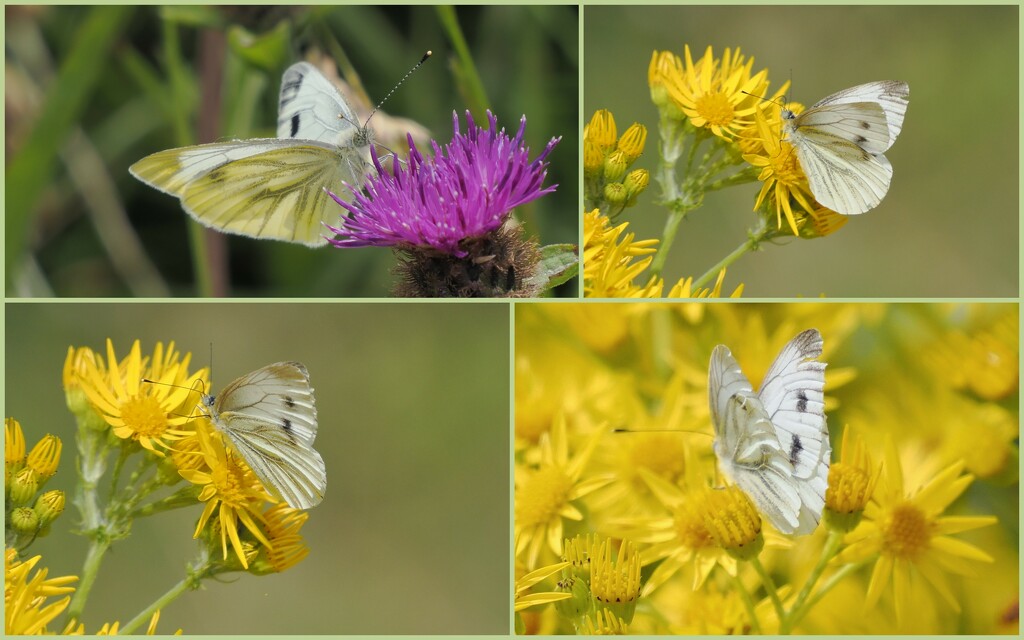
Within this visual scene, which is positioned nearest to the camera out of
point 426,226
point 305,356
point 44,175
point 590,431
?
point 426,226

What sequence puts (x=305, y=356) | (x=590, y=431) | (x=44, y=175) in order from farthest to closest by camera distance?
1. (x=305, y=356)
2. (x=44, y=175)
3. (x=590, y=431)

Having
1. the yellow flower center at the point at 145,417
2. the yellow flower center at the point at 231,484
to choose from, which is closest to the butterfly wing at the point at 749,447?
the yellow flower center at the point at 231,484

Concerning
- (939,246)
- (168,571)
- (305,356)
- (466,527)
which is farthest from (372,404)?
(939,246)

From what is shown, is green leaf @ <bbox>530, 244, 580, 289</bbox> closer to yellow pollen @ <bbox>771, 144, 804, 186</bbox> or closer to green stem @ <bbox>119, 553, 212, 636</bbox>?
yellow pollen @ <bbox>771, 144, 804, 186</bbox>

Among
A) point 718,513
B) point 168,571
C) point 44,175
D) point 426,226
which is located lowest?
point 168,571

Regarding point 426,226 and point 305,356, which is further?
point 305,356

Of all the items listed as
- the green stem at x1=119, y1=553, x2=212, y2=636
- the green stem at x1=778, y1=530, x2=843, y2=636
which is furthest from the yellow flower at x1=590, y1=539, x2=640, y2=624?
the green stem at x1=119, y1=553, x2=212, y2=636

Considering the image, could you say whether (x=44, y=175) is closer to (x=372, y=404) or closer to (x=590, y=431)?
(x=372, y=404)
